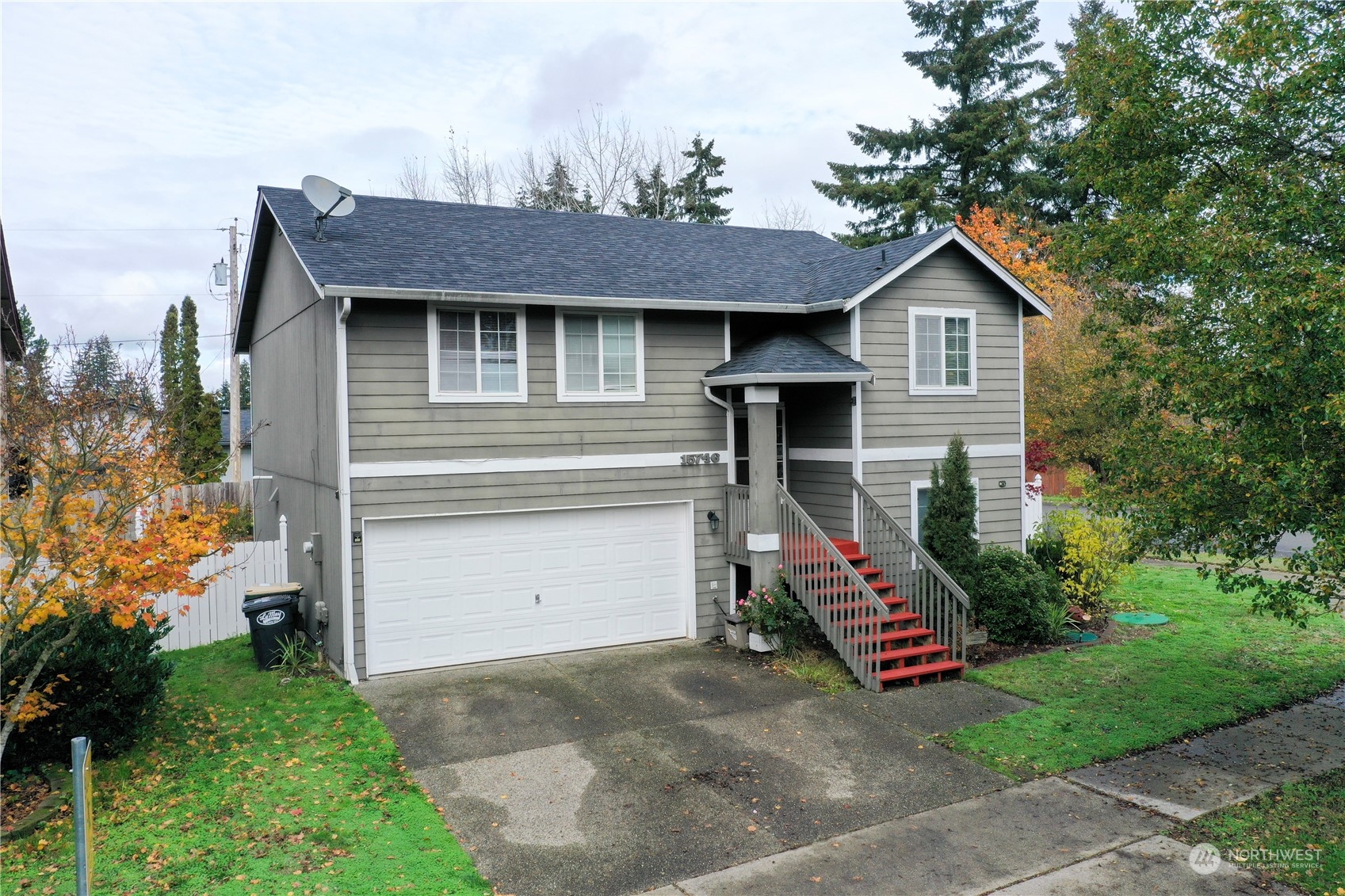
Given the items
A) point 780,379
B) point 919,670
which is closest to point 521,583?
point 780,379

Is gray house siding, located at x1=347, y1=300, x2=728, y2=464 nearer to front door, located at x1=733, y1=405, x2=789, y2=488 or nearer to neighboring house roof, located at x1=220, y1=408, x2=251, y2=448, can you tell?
front door, located at x1=733, y1=405, x2=789, y2=488

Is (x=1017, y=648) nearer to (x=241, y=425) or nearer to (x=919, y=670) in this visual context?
(x=919, y=670)

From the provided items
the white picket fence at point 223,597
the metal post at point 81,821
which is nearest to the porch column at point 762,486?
the white picket fence at point 223,597

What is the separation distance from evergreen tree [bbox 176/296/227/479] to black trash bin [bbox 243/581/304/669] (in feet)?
51.4

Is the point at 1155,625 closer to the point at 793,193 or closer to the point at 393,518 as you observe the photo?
the point at 393,518

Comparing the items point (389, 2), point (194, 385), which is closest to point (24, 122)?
point (389, 2)

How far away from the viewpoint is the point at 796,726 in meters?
8.86

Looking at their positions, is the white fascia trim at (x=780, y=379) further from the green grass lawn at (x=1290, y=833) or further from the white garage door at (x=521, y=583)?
the green grass lawn at (x=1290, y=833)

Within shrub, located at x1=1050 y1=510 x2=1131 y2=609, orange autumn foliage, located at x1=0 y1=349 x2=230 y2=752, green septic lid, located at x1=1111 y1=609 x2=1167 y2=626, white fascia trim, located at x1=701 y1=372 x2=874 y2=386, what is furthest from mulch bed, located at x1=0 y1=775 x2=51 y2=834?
green septic lid, located at x1=1111 y1=609 x2=1167 y2=626

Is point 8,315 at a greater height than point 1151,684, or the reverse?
point 8,315

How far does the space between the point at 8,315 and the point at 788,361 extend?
15.7 meters

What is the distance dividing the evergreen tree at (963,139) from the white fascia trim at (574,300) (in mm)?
18943

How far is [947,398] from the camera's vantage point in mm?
12938

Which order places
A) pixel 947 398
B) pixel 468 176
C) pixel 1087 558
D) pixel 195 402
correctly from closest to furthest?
pixel 947 398, pixel 1087 558, pixel 195 402, pixel 468 176
